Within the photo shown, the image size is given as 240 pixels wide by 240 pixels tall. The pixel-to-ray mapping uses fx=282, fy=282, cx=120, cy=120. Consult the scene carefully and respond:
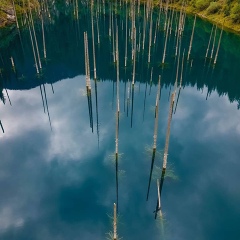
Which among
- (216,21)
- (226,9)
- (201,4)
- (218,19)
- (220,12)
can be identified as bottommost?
(216,21)

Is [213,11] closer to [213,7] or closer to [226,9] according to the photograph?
[213,7]

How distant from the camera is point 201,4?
237ft

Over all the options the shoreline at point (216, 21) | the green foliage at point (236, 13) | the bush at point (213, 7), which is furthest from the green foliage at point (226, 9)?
the green foliage at point (236, 13)

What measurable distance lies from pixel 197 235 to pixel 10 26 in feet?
192

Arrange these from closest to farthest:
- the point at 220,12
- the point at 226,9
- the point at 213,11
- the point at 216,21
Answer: the point at 226,9 < the point at 216,21 < the point at 220,12 < the point at 213,11

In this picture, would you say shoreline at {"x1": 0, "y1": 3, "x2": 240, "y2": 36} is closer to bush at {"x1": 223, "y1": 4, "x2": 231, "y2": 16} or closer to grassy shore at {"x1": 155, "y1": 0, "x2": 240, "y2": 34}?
grassy shore at {"x1": 155, "y1": 0, "x2": 240, "y2": 34}

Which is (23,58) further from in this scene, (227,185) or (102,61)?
(227,185)

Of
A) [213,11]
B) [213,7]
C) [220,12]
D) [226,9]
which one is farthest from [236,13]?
[213,11]

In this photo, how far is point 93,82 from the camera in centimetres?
4156

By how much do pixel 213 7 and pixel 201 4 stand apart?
17.4 ft

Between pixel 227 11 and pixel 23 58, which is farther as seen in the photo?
pixel 227 11

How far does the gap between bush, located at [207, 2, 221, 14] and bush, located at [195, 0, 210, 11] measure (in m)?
3.39

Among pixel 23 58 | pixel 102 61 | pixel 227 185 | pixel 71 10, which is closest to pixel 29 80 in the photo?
pixel 23 58

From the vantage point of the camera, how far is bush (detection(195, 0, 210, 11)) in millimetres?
71688
